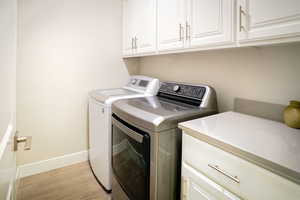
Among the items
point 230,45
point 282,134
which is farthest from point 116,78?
point 282,134

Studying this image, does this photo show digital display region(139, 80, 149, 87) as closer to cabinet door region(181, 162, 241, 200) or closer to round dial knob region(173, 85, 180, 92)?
round dial knob region(173, 85, 180, 92)

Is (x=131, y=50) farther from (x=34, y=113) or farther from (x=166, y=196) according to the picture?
(x=166, y=196)

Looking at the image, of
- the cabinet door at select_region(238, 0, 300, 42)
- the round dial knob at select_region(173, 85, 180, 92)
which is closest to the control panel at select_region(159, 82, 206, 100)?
the round dial knob at select_region(173, 85, 180, 92)

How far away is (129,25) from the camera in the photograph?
7.18ft

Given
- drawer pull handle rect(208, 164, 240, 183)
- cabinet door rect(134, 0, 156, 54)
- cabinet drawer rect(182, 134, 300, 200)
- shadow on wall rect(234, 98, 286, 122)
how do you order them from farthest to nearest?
cabinet door rect(134, 0, 156, 54), shadow on wall rect(234, 98, 286, 122), drawer pull handle rect(208, 164, 240, 183), cabinet drawer rect(182, 134, 300, 200)

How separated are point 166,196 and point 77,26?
81.8 inches

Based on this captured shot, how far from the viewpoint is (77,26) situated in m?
2.08

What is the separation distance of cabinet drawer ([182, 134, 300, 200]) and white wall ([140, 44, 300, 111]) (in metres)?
0.70

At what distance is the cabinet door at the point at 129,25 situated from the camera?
2079 millimetres

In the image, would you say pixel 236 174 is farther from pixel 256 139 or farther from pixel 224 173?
pixel 256 139

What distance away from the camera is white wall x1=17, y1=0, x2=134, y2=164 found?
1.84 metres

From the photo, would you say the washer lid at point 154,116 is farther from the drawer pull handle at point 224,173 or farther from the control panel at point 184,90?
the drawer pull handle at point 224,173

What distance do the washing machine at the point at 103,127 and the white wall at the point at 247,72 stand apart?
43 cm

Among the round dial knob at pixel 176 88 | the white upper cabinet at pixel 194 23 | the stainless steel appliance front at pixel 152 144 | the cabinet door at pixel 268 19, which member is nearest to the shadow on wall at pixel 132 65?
the white upper cabinet at pixel 194 23
